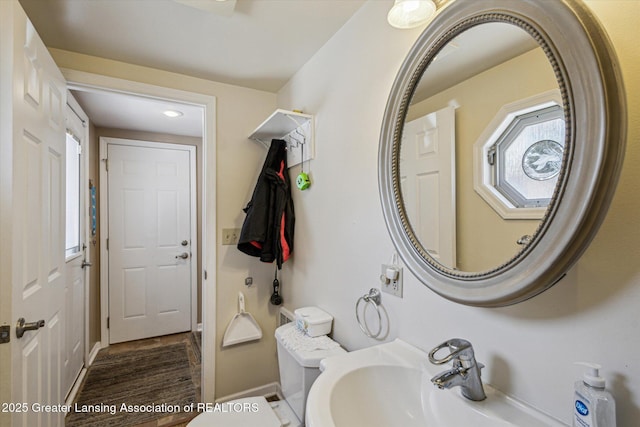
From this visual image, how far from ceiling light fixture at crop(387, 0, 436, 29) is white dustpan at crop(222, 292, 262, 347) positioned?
1.85 meters

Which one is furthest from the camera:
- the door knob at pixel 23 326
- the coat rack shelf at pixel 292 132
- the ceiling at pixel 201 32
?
the coat rack shelf at pixel 292 132

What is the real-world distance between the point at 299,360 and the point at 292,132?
4.34 feet

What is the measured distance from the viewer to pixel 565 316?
660 mm

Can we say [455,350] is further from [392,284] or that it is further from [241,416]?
[241,416]

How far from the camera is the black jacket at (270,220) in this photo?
1899mm

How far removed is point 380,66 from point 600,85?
0.80 m

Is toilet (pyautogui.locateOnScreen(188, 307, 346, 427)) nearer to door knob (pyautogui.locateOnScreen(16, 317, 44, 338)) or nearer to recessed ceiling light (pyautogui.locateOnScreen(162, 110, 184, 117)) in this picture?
door knob (pyautogui.locateOnScreen(16, 317, 44, 338))

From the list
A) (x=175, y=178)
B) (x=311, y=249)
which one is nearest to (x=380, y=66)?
(x=311, y=249)

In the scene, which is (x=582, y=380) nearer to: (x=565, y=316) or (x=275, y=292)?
(x=565, y=316)

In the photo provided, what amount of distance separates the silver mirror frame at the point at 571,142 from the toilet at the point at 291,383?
30.7 inches

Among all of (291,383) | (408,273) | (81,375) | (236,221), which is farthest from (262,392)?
(408,273)

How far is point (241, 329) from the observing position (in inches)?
82.8

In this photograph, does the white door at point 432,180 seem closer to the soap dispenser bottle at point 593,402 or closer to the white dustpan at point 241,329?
the soap dispenser bottle at point 593,402

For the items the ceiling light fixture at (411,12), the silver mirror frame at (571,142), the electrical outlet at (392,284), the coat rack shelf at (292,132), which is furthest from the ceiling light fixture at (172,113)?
the silver mirror frame at (571,142)
